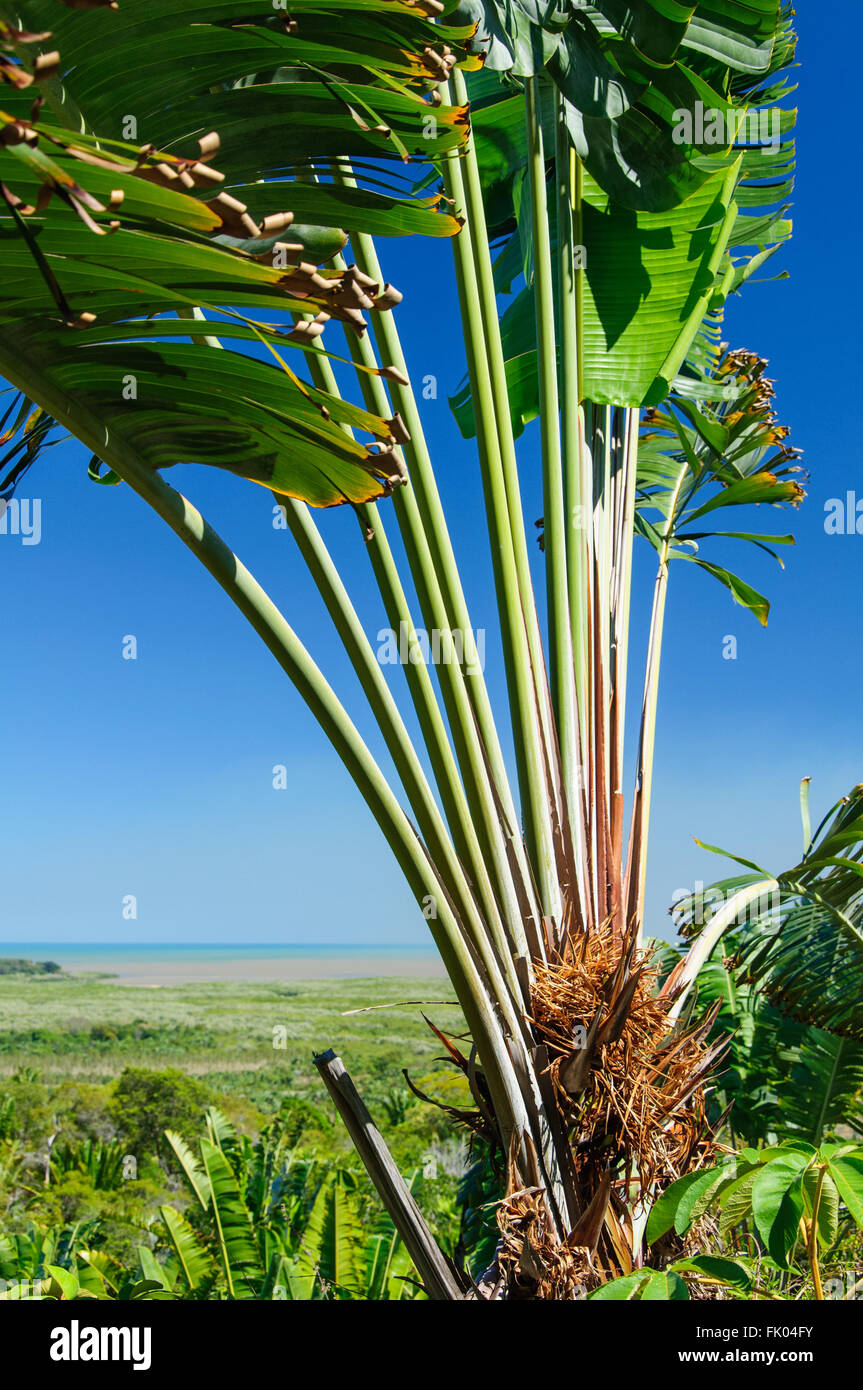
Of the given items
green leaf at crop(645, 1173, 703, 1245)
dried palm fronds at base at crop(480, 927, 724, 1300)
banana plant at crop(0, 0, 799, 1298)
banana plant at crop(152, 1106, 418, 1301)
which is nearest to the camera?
banana plant at crop(0, 0, 799, 1298)

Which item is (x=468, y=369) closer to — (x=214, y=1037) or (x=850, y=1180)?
(x=850, y=1180)

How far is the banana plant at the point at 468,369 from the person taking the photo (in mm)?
800

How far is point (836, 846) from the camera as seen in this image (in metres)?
2.28

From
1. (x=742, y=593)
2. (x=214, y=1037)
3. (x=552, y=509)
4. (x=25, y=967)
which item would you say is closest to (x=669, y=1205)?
(x=552, y=509)

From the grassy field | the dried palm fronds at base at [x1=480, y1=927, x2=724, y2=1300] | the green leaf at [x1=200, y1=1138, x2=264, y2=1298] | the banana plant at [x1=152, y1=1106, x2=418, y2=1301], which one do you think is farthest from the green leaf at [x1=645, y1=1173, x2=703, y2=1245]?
the grassy field

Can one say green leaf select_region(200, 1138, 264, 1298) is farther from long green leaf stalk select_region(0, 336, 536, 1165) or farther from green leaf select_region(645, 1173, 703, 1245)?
green leaf select_region(645, 1173, 703, 1245)

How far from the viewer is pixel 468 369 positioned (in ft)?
4.61

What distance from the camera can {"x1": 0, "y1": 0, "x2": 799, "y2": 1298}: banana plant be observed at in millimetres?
800

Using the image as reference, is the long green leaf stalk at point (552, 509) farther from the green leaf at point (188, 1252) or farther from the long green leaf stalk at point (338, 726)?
the green leaf at point (188, 1252)

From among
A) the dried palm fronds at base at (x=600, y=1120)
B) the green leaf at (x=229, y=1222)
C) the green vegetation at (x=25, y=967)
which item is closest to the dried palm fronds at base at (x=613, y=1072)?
the dried palm fronds at base at (x=600, y=1120)

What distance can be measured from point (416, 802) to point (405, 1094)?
15373 millimetres

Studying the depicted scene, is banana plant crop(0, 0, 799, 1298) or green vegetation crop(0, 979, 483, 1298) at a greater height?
banana plant crop(0, 0, 799, 1298)
